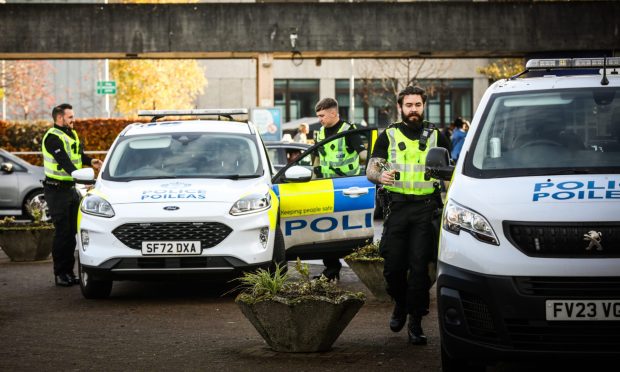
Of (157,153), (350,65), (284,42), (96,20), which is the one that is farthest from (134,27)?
(350,65)

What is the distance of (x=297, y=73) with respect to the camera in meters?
61.6

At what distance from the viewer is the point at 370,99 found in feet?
206

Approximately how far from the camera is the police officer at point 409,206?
8477 mm

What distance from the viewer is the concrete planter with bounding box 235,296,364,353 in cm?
795

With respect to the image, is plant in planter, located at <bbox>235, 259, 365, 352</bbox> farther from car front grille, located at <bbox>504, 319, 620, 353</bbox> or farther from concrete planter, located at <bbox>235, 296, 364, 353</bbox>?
car front grille, located at <bbox>504, 319, 620, 353</bbox>

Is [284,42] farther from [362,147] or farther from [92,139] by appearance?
[362,147]

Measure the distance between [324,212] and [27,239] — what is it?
5280 millimetres

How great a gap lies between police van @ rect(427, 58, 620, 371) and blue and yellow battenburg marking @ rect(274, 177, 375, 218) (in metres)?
4.56

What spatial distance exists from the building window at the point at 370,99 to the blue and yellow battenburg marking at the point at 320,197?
48520mm

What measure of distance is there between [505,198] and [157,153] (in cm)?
594

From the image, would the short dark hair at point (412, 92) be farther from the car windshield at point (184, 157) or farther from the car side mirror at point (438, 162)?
the car windshield at point (184, 157)

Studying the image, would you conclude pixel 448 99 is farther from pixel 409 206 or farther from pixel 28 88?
pixel 409 206

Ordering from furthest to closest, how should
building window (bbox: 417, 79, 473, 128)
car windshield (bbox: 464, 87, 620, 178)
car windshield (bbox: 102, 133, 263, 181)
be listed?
1. building window (bbox: 417, 79, 473, 128)
2. car windshield (bbox: 102, 133, 263, 181)
3. car windshield (bbox: 464, 87, 620, 178)

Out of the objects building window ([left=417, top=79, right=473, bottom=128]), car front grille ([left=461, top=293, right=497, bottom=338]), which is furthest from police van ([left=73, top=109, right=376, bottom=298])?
building window ([left=417, top=79, right=473, bottom=128])
